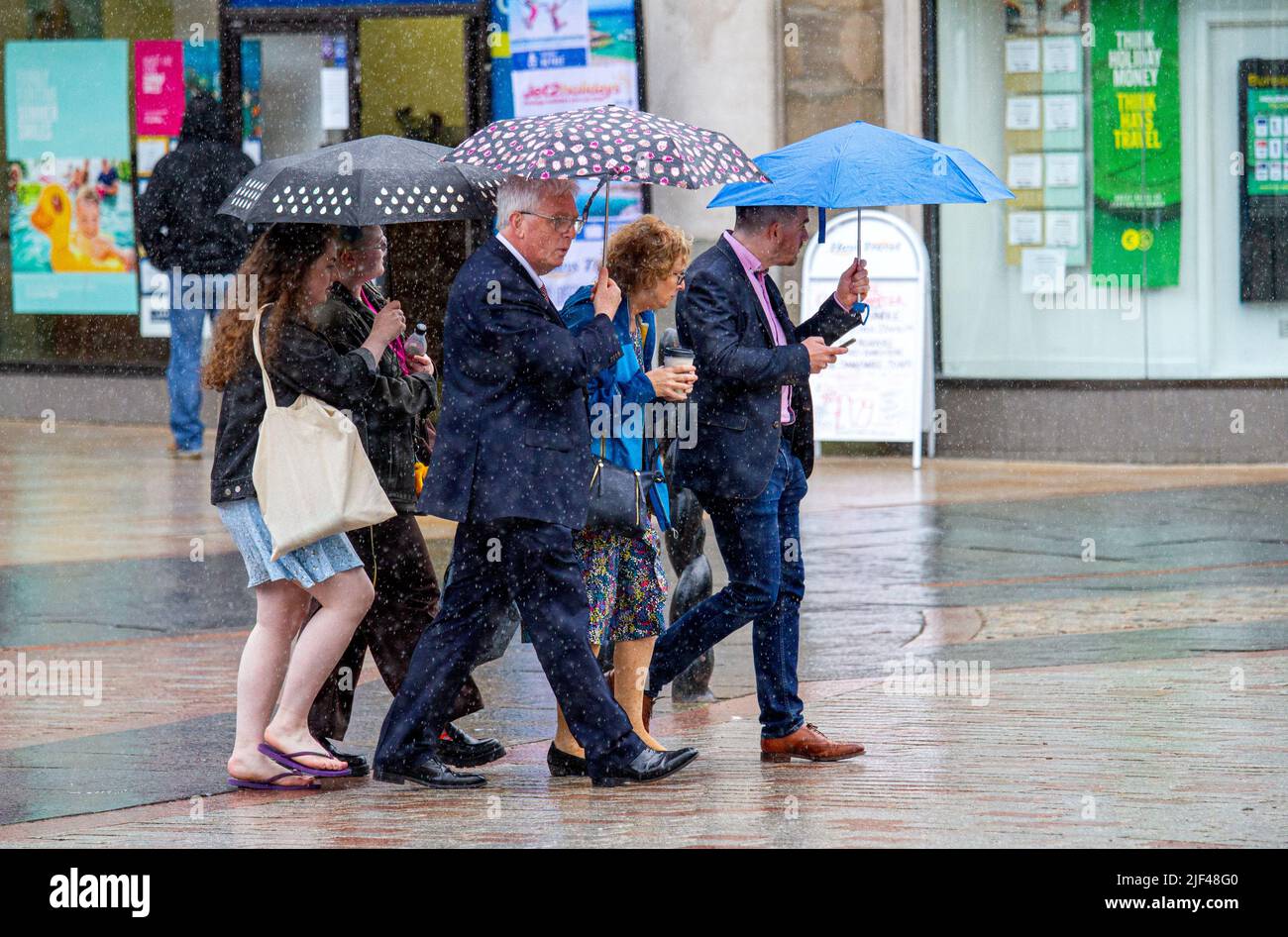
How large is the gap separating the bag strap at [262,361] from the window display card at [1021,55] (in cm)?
931

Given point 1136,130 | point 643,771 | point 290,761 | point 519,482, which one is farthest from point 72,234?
point 643,771

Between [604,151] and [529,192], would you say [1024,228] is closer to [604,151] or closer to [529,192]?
[529,192]

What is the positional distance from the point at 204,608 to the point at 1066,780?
15.3 ft

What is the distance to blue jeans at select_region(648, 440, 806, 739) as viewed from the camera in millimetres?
6332

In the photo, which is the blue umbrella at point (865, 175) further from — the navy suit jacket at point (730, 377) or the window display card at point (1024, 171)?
the window display card at point (1024, 171)

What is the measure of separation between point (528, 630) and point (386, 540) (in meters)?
0.71

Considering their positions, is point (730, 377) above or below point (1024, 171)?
below

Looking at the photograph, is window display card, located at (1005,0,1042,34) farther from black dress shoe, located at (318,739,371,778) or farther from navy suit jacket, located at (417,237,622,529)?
black dress shoe, located at (318,739,371,778)

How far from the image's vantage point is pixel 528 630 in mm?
5953

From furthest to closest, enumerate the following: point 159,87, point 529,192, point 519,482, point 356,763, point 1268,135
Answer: point 159,87 → point 1268,135 → point 356,763 → point 529,192 → point 519,482

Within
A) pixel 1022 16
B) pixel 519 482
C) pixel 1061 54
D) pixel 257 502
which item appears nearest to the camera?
pixel 519 482

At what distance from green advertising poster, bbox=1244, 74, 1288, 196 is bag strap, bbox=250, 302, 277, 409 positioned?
9.52m

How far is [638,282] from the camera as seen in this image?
20.4ft
